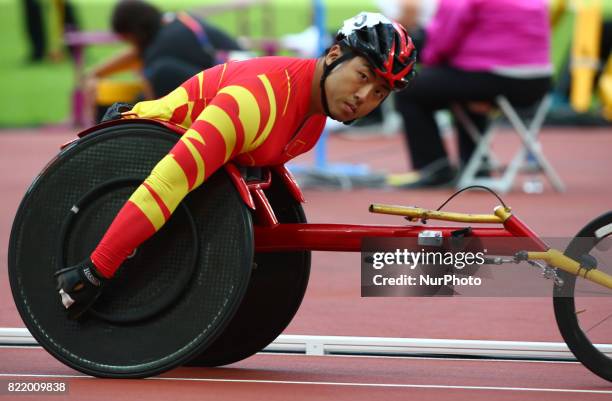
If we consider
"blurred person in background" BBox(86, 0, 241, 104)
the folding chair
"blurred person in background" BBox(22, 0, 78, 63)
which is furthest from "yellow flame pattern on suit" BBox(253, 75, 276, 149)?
"blurred person in background" BBox(22, 0, 78, 63)

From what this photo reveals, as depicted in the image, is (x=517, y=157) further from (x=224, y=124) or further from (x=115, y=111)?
(x=224, y=124)

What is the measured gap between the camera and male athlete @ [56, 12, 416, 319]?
525 centimetres

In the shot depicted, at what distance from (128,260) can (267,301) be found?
2.50ft

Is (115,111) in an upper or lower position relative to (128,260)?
upper

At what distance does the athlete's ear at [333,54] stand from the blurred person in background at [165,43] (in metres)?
6.31

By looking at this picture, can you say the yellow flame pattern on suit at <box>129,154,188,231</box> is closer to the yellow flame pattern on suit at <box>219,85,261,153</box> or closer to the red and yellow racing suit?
the red and yellow racing suit

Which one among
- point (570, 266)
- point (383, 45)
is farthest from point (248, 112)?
point (570, 266)

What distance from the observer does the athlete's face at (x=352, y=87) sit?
541 centimetres

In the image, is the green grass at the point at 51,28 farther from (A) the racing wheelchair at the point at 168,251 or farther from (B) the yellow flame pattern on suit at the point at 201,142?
(B) the yellow flame pattern on suit at the point at 201,142

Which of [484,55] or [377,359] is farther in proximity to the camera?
[484,55]

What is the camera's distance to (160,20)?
12.3 m

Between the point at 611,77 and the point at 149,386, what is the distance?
14792 millimetres

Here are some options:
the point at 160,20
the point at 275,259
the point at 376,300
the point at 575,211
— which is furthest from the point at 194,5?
the point at 275,259

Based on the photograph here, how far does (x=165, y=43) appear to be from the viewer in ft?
39.3
